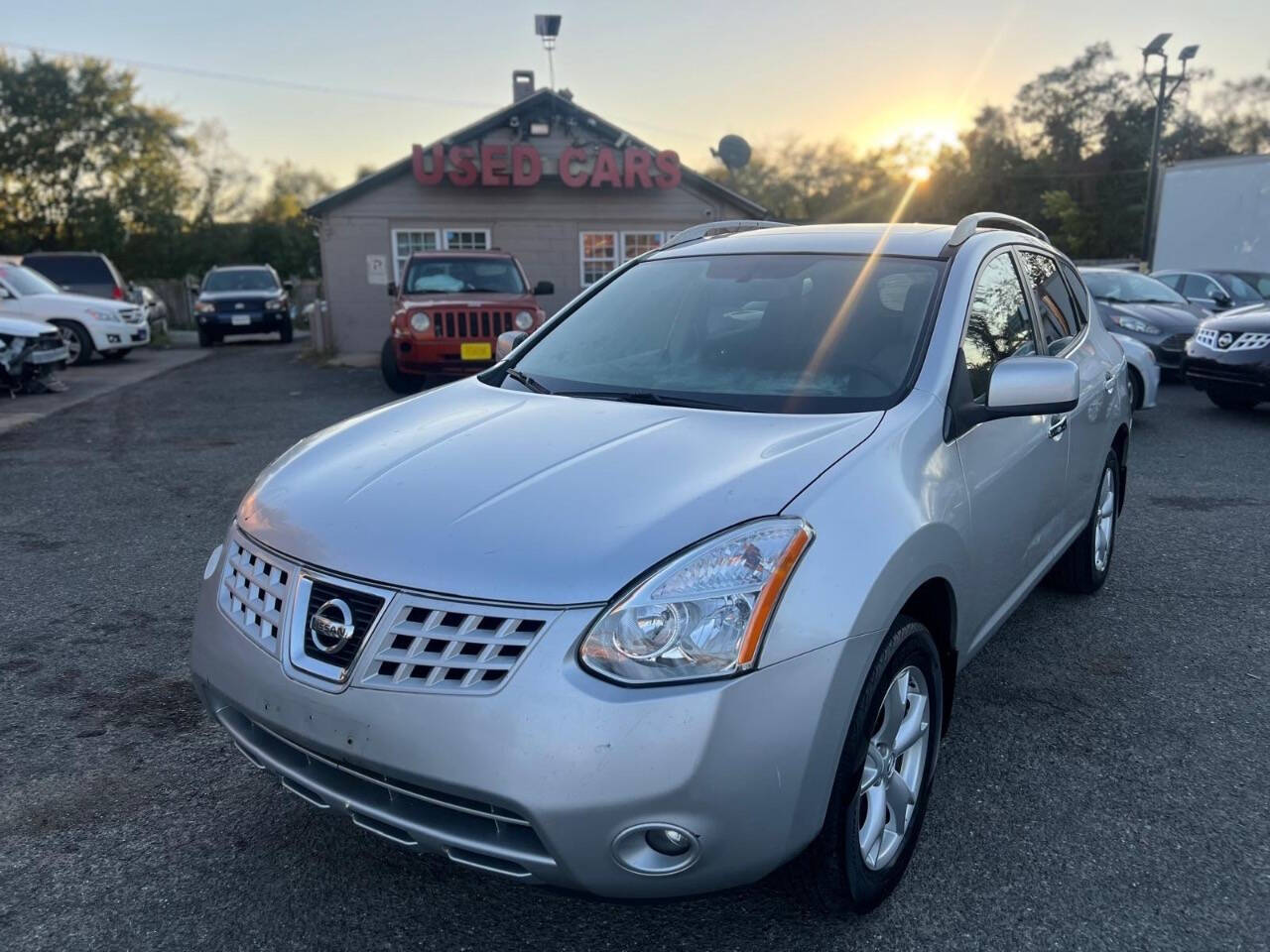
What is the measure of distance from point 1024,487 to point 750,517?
151 cm

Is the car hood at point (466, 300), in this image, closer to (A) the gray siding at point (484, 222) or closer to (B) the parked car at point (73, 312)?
(A) the gray siding at point (484, 222)

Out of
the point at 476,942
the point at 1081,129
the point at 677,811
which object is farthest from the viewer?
the point at 1081,129

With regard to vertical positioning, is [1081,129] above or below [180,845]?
above

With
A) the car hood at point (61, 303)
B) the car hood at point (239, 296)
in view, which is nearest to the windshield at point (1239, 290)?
the car hood at point (61, 303)

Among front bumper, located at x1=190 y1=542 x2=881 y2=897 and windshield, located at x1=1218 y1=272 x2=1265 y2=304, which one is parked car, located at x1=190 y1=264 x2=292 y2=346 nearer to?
windshield, located at x1=1218 y1=272 x2=1265 y2=304

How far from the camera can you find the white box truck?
17.4 meters

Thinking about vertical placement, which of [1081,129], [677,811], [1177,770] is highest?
[1081,129]

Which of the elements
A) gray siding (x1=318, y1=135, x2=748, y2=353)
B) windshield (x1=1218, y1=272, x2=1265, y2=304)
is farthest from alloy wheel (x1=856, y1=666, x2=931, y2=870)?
gray siding (x1=318, y1=135, x2=748, y2=353)

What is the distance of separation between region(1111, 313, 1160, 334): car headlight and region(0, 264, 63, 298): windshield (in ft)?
53.9

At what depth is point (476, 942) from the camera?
7.76ft

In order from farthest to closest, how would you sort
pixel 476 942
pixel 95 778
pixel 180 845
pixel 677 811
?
pixel 95 778
pixel 180 845
pixel 476 942
pixel 677 811

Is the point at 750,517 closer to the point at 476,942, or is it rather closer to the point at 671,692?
the point at 671,692

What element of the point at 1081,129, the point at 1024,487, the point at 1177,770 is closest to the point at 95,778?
the point at 1024,487

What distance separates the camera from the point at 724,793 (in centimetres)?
193
